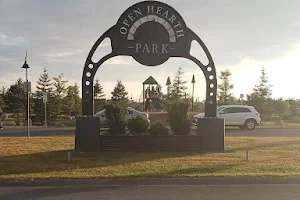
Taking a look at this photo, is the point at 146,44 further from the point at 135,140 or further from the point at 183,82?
the point at 183,82

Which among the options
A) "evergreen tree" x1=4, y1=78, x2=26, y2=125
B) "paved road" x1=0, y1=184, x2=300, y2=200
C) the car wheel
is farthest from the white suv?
"evergreen tree" x1=4, y1=78, x2=26, y2=125

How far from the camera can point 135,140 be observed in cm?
1246

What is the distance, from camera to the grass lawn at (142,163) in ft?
28.7

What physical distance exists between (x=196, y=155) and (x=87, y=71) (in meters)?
4.81

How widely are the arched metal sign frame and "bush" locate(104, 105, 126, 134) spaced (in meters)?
1.48

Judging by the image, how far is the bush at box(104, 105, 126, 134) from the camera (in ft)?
45.6

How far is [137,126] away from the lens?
13.9m

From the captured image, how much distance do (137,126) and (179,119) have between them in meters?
1.65

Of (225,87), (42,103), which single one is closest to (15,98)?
(42,103)

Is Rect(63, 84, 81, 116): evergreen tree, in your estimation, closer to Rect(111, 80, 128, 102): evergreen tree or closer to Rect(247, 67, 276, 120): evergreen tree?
Rect(111, 80, 128, 102): evergreen tree

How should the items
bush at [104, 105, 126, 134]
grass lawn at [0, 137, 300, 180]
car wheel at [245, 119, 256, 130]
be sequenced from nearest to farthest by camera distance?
grass lawn at [0, 137, 300, 180] < bush at [104, 105, 126, 134] < car wheel at [245, 119, 256, 130]

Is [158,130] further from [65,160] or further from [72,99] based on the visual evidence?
[72,99]

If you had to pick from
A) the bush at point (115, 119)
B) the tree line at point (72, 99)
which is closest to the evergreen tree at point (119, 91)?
the tree line at point (72, 99)

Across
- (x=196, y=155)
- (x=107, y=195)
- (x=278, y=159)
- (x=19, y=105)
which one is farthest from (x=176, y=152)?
(x=19, y=105)
